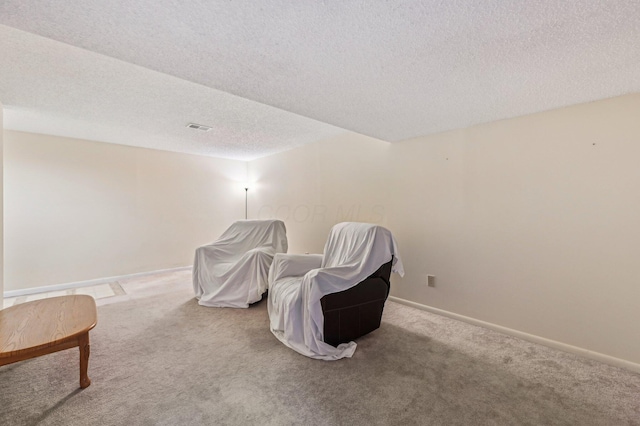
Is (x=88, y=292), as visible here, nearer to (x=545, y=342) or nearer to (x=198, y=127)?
(x=198, y=127)

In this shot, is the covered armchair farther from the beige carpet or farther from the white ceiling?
the white ceiling

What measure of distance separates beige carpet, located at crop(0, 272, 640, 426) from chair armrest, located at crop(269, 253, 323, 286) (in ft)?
1.93

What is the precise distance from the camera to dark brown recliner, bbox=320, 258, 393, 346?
2.18 meters

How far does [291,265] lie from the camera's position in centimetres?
285

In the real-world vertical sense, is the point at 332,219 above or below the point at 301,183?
below

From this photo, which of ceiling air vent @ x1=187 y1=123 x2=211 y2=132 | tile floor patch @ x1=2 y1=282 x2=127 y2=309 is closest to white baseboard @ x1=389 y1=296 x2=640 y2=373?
ceiling air vent @ x1=187 y1=123 x2=211 y2=132

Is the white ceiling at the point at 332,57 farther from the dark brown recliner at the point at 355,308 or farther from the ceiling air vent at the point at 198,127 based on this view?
the dark brown recliner at the point at 355,308

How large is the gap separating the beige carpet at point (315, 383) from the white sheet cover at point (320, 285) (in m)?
0.12

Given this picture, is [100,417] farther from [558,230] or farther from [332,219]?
[558,230]

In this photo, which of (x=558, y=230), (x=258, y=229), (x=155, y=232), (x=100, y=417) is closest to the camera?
(x=100, y=417)

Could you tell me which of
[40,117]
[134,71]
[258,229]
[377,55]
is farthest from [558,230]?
[40,117]

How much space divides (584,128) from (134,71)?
3.48 metres

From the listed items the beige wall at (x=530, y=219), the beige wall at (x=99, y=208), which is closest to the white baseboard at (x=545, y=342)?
the beige wall at (x=530, y=219)

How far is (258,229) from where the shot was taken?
153 inches
